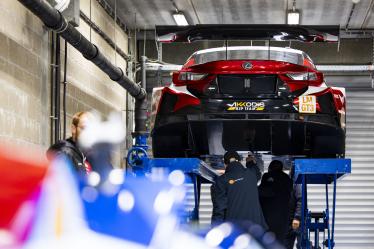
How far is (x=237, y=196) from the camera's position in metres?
7.25

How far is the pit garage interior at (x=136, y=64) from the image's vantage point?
372 inches

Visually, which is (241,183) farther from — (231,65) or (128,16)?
(128,16)

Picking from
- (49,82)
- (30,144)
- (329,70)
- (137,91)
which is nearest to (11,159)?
(30,144)

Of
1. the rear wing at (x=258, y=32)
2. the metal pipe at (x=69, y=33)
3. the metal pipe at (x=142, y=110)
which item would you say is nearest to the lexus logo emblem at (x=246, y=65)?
the rear wing at (x=258, y=32)

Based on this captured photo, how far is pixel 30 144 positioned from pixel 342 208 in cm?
861

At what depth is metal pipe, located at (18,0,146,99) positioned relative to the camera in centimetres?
838

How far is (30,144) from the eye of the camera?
934cm

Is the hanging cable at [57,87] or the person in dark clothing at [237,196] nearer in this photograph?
the person in dark clothing at [237,196]

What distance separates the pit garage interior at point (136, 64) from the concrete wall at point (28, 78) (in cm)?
1

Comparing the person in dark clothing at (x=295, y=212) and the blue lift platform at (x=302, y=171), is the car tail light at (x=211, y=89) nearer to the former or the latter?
the blue lift platform at (x=302, y=171)

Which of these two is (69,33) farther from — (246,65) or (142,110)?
(142,110)

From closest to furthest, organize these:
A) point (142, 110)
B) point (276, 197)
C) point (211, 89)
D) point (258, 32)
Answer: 1. point (258, 32)
2. point (211, 89)
3. point (276, 197)
4. point (142, 110)

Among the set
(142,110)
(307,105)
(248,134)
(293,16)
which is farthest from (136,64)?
(307,105)

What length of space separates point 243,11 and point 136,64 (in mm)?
2583
